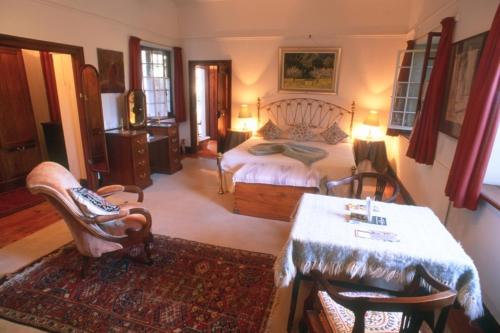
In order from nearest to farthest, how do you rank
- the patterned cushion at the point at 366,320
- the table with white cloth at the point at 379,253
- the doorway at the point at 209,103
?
the patterned cushion at the point at 366,320
the table with white cloth at the point at 379,253
the doorway at the point at 209,103

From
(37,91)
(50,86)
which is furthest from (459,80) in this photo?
(37,91)

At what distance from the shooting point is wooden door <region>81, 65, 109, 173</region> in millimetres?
3963

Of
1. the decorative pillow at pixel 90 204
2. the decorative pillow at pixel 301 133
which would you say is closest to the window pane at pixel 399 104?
the decorative pillow at pixel 301 133

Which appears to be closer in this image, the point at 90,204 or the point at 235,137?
the point at 90,204

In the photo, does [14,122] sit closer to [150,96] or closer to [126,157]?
[126,157]

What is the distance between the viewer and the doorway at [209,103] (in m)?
6.22

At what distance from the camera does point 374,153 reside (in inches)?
206

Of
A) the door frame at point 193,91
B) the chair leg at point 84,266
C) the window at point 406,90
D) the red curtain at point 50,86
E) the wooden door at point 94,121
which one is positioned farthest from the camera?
the door frame at point 193,91

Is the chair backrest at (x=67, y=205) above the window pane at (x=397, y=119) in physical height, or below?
below

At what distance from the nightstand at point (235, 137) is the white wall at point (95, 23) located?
7.06 ft

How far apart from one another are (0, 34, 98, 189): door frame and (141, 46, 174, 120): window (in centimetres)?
151

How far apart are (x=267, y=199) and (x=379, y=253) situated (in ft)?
A: 6.97

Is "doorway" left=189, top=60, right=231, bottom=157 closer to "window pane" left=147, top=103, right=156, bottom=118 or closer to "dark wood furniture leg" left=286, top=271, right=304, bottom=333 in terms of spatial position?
"window pane" left=147, top=103, right=156, bottom=118

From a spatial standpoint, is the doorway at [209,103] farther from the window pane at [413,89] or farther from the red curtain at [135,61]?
the window pane at [413,89]
